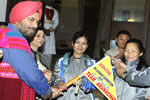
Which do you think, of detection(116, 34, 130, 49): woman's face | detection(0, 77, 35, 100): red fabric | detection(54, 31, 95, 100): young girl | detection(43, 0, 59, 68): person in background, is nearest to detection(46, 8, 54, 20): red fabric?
detection(43, 0, 59, 68): person in background

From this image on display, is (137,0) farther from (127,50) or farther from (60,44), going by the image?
(60,44)

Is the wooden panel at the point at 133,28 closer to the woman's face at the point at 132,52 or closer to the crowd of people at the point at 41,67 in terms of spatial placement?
the crowd of people at the point at 41,67

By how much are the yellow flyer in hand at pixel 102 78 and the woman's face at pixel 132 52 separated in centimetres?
36

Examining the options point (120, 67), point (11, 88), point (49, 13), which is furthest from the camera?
point (49, 13)

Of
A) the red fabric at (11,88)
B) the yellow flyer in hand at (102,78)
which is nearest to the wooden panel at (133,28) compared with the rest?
the yellow flyer in hand at (102,78)

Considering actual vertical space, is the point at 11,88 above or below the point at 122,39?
below

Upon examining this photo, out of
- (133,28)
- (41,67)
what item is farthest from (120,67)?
(133,28)

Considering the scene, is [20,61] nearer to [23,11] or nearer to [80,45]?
[23,11]

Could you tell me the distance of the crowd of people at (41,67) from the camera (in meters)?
1.68

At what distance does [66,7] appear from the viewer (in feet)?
35.7

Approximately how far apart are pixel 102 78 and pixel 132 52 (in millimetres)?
500

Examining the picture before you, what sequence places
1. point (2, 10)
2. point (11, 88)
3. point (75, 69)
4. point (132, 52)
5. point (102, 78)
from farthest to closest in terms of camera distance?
1. point (2, 10)
2. point (75, 69)
3. point (132, 52)
4. point (102, 78)
5. point (11, 88)

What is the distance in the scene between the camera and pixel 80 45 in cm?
294

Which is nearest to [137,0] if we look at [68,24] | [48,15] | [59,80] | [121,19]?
[121,19]
